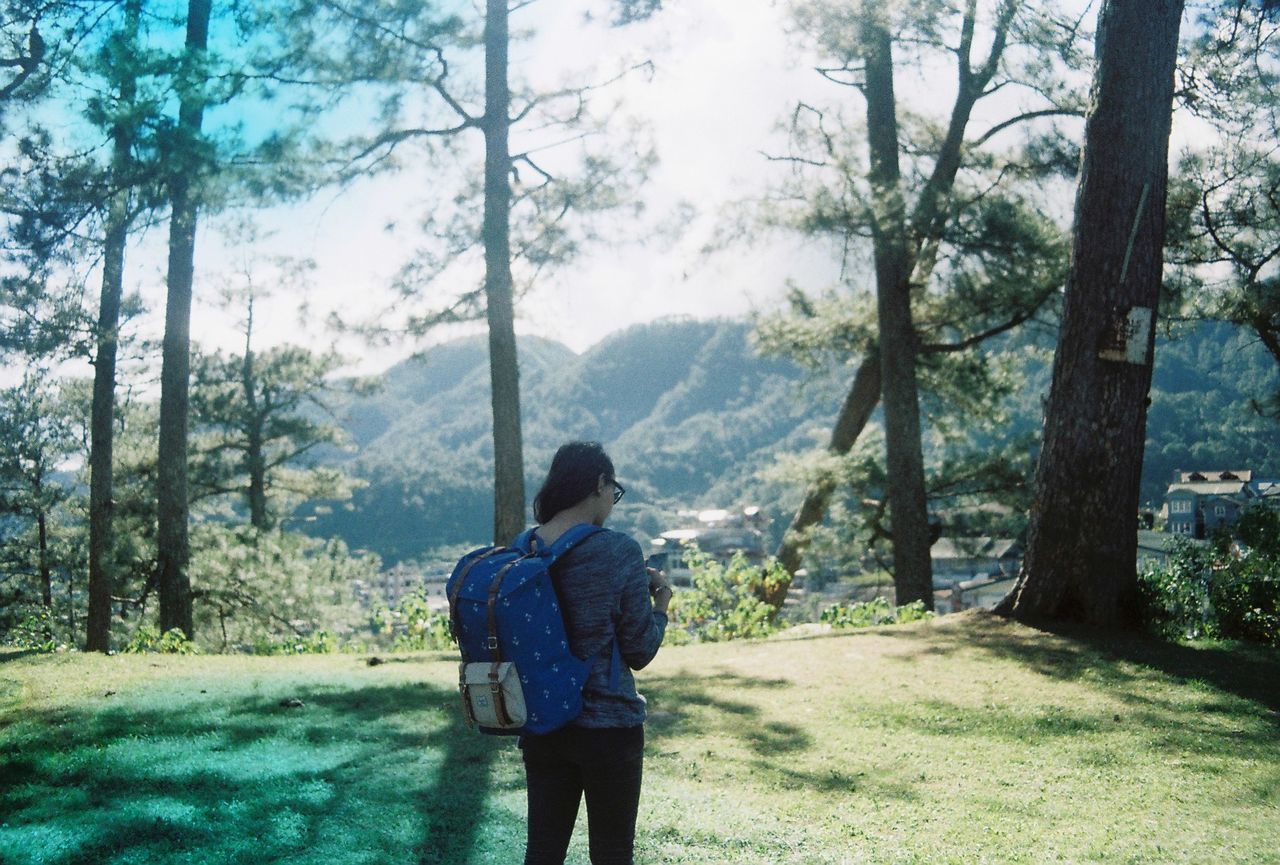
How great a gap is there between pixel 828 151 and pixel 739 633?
6.86 m

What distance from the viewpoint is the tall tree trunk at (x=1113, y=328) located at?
6379 millimetres

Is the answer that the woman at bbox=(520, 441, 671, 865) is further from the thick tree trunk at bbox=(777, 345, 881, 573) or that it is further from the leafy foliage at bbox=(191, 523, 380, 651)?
the leafy foliage at bbox=(191, 523, 380, 651)

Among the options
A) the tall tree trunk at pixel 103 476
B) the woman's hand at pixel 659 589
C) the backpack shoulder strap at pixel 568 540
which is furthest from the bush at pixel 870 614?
the tall tree trunk at pixel 103 476

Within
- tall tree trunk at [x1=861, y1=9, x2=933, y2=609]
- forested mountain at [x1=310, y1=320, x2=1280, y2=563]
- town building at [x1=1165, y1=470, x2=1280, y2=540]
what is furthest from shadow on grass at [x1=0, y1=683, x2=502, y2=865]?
tall tree trunk at [x1=861, y1=9, x2=933, y2=609]

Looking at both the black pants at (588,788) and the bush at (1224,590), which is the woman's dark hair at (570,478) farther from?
the bush at (1224,590)

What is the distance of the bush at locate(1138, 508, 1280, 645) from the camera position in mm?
6469

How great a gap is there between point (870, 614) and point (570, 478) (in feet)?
26.3

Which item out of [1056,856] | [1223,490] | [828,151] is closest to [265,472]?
[828,151]

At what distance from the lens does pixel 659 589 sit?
2.47m

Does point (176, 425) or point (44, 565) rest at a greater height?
point (176, 425)

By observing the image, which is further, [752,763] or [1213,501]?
[1213,501]

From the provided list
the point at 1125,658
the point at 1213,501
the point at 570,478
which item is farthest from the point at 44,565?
the point at 570,478

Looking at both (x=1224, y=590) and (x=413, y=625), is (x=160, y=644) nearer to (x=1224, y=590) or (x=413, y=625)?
(x=413, y=625)

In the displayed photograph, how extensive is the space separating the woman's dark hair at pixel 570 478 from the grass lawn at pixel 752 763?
1646mm
